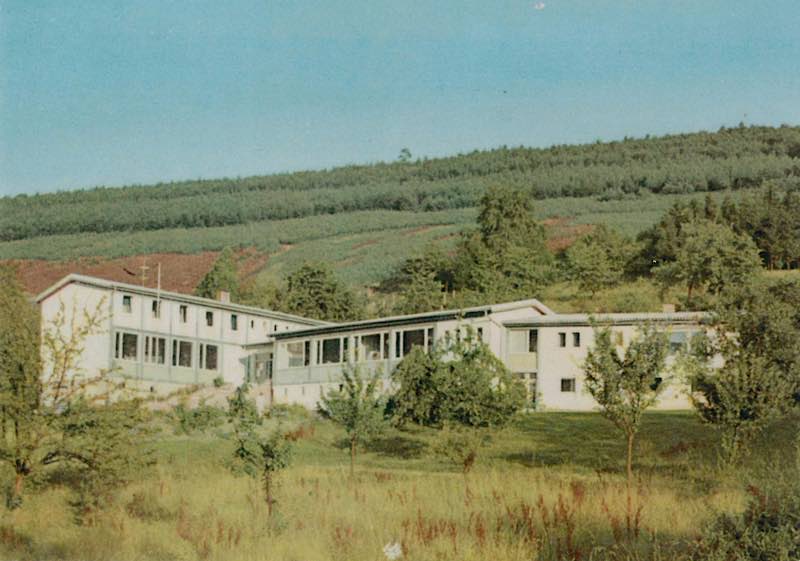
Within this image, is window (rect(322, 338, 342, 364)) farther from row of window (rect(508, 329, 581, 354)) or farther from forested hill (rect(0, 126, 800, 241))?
forested hill (rect(0, 126, 800, 241))

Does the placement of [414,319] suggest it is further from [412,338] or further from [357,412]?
[357,412]

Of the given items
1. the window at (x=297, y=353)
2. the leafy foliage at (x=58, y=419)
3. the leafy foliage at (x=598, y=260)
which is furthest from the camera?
the leafy foliage at (x=598, y=260)

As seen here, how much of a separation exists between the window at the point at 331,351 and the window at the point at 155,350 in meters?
7.99

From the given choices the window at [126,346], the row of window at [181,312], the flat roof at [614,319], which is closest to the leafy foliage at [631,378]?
the flat roof at [614,319]

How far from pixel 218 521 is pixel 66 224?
122m

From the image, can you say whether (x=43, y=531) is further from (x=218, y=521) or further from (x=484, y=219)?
(x=484, y=219)

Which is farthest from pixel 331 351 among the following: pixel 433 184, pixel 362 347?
pixel 433 184

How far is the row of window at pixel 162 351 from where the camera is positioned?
57281 millimetres

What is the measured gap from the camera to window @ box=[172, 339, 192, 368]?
59.5 meters

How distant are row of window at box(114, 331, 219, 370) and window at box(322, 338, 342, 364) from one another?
23.2ft

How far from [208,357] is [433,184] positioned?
102m

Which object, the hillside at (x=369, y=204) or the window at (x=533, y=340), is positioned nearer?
the window at (x=533, y=340)

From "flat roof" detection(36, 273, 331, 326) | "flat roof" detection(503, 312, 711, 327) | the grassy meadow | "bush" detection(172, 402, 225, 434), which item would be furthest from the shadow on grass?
"flat roof" detection(36, 273, 331, 326)

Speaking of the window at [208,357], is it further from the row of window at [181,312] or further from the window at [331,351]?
the window at [331,351]
